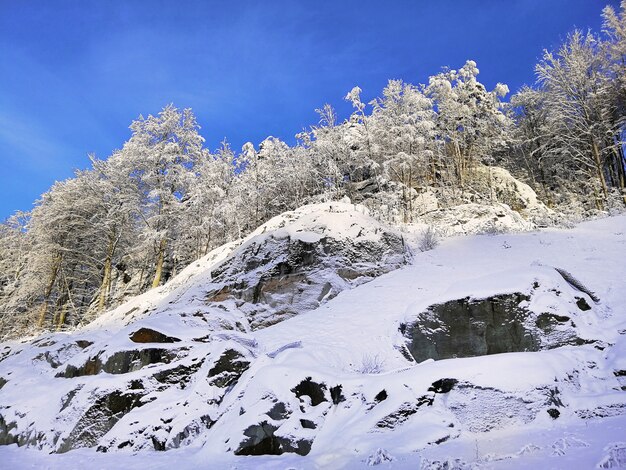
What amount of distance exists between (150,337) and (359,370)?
493cm

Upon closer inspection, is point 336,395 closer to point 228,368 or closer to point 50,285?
point 228,368

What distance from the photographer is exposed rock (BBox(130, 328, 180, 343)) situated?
907cm

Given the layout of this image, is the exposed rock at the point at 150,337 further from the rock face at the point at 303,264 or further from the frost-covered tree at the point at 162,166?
the frost-covered tree at the point at 162,166

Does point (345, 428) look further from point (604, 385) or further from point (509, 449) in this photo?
point (604, 385)

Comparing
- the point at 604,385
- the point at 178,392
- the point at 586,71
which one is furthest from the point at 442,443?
the point at 586,71

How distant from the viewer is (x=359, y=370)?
25.4ft

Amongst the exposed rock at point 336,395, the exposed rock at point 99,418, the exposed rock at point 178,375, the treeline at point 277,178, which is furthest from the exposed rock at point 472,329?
the treeline at point 277,178

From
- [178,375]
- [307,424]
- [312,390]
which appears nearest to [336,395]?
[312,390]

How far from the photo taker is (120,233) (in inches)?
937

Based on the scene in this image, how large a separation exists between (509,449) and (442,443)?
0.79 meters

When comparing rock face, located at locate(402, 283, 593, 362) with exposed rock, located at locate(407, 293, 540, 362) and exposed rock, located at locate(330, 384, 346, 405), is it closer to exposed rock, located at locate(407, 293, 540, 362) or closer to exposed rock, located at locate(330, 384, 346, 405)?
exposed rock, located at locate(407, 293, 540, 362)

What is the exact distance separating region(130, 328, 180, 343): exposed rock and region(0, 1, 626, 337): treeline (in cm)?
1389

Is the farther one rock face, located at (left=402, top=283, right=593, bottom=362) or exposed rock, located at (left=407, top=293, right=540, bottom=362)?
exposed rock, located at (left=407, top=293, right=540, bottom=362)

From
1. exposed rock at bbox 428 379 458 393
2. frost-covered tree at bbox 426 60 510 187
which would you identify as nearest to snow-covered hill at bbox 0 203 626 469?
exposed rock at bbox 428 379 458 393
